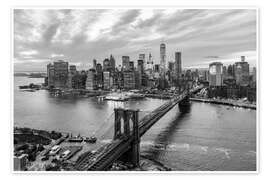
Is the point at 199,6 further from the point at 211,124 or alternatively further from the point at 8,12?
the point at 211,124

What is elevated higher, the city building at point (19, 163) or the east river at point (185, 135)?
the city building at point (19, 163)

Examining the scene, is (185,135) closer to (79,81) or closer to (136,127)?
(136,127)

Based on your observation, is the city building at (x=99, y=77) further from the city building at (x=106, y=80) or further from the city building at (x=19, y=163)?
the city building at (x=19, y=163)

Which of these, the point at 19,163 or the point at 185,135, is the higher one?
the point at 19,163

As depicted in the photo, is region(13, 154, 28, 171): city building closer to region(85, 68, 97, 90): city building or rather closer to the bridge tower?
the bridge tower

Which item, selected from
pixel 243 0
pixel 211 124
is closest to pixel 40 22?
pixel 243 0

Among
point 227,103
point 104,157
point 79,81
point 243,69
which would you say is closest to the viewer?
point 104,157

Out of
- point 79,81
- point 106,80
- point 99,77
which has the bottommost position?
point 79,81

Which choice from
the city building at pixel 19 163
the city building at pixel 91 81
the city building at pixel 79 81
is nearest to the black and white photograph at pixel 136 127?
the city building at pixel 19 163

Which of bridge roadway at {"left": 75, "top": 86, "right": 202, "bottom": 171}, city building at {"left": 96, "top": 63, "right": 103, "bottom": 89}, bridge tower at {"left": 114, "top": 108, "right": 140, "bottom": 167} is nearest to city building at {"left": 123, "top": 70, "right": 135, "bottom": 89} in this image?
city building at {"left": 96, "top": 63, "right": 103, "bottom": 89}

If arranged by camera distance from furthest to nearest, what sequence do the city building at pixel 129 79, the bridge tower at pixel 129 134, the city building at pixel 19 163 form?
the city building at pixel 129 79
the bridge tower at pixel 129 134
the city building at pixel 19 163

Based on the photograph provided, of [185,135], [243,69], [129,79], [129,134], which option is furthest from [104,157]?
[129,79]
